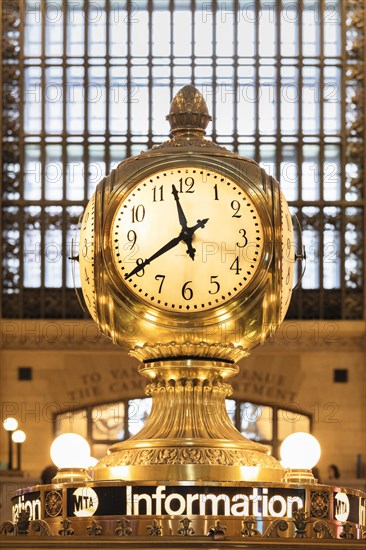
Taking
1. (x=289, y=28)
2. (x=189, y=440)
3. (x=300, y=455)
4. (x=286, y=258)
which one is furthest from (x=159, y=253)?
(x=289, y=28)

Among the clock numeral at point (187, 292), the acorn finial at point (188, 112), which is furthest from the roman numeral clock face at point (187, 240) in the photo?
the acorn finial at point (188, 112)

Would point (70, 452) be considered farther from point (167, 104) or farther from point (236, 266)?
point (167, 104)

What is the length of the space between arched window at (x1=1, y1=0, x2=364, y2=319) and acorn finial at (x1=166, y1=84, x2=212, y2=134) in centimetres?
A: 2897

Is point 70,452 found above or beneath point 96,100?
beneath

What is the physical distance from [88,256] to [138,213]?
151 millimetres

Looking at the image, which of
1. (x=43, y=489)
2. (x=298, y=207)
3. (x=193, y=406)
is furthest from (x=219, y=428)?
(x=298, y=207)

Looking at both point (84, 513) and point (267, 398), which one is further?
point (267, 398)

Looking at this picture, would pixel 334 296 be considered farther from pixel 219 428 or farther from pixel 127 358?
pixel 219 428

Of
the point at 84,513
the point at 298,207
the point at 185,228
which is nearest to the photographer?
the point at 84,513

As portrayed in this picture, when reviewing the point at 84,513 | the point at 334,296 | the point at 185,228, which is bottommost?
the point at 84,513

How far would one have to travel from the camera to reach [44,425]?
3359cm

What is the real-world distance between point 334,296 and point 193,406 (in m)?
29.8

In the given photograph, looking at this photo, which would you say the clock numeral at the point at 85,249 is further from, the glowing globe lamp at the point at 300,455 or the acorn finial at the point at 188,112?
the glowing globe lamp at the point at 300,455

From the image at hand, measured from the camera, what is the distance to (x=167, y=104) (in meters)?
33.3
